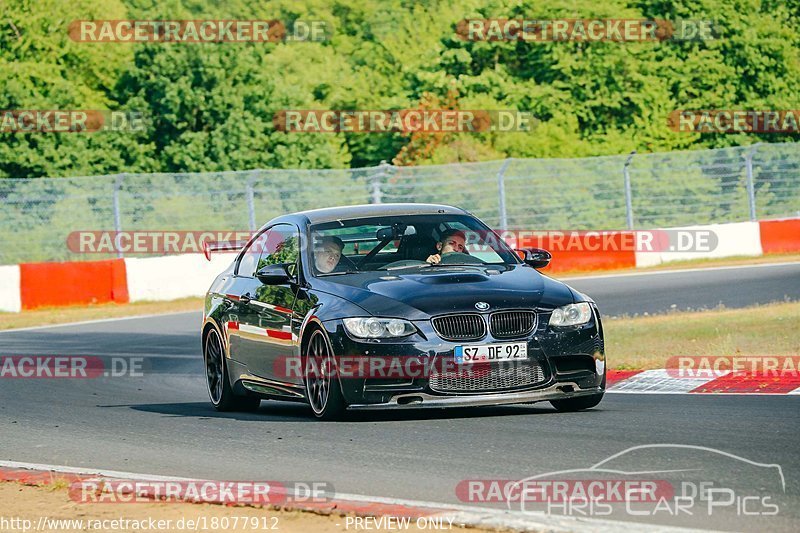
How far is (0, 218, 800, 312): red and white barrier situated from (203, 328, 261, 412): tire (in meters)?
14.7

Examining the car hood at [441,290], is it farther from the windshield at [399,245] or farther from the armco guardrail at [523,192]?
the armco guardrail at [523,192]

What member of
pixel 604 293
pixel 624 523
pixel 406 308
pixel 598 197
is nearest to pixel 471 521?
pixel 624 523

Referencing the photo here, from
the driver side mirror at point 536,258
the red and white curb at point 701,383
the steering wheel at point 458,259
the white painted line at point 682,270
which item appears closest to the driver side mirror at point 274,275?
the steering wheel at point 458,259

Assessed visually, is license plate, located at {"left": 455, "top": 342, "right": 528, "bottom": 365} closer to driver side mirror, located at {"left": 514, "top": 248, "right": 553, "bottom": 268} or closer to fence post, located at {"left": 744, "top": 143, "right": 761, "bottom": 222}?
driver side mirror, located at {"left": 514, "top": 248, "right": 553, "bottom": 268}

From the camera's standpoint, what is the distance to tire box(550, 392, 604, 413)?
10.0 meters

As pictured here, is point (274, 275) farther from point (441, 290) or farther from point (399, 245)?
point (441, 290)

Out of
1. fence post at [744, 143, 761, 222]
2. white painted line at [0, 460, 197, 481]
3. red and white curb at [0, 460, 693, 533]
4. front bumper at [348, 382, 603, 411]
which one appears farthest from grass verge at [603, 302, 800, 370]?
fence post at [744, 143, 761, 222]

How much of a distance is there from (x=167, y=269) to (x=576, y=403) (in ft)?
59.5

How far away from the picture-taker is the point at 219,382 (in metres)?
11.9

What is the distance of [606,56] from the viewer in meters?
51.6

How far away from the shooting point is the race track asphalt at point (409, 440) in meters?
7.19

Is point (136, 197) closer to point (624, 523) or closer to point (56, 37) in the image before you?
point (624, 523)

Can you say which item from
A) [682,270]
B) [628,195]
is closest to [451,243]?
[682,270]

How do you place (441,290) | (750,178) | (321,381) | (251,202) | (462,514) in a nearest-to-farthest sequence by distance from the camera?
(462,514) → (441,290) → (321,381) → (251,202) → (750,178)
